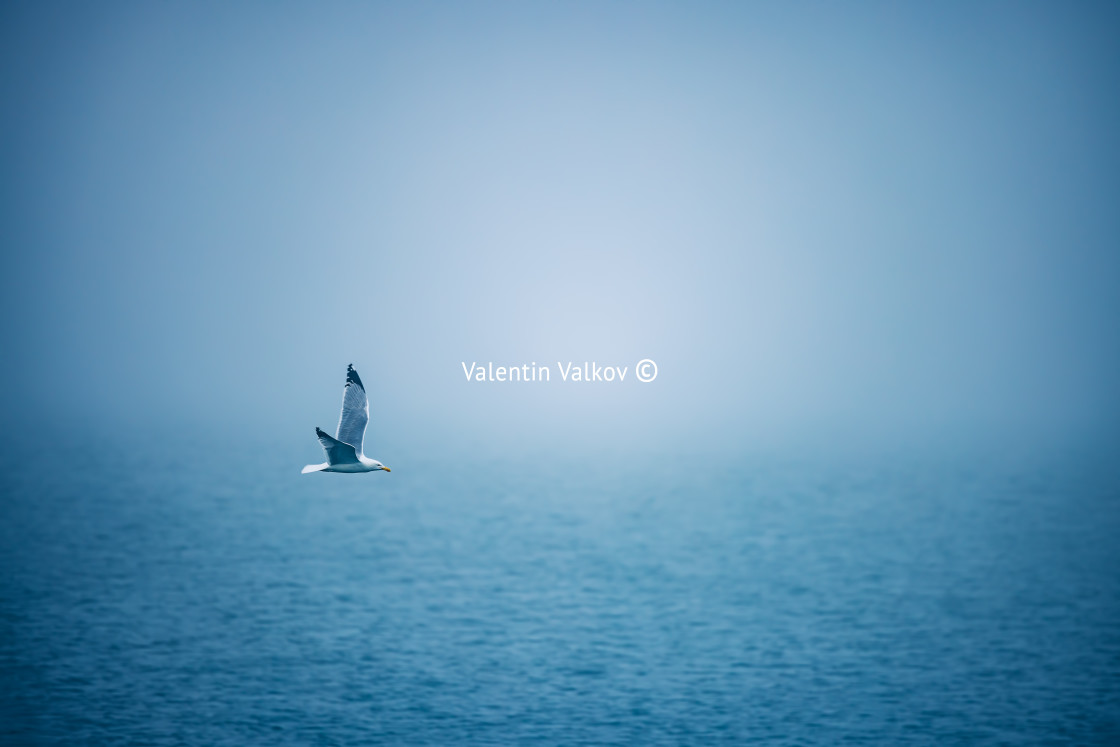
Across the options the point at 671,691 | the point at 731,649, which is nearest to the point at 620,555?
the point at 731,649

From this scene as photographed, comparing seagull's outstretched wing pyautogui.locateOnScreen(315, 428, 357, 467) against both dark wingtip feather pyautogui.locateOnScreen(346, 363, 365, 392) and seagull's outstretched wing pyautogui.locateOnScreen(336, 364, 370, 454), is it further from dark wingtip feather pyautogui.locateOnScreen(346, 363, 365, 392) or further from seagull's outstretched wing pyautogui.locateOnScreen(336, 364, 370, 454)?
dark wingtip feather pyautogui.locateOnScreen(346, 363, 365, 392)

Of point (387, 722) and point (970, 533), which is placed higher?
point (970, 533)

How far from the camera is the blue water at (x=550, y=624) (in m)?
67.3

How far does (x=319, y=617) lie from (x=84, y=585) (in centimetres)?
2793

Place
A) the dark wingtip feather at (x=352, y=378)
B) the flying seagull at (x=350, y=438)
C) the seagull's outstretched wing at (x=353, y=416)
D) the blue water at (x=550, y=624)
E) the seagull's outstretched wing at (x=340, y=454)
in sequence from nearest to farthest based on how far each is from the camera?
the flying seagull at (x=350, y=438) → the seagull's outstretched wing at (x=340, y=454) → the seagull's outstretched wing at (x=353, y=416) → the dark wingtip feather at (x=352, y=378) → the blue water at (x=550, y=624)

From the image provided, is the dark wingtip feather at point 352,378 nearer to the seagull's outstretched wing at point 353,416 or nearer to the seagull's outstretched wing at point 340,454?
the seagull's outstretched wing at point 353,416

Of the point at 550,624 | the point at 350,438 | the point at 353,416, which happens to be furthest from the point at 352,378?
the point at 550,624

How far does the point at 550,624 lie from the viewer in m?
89.1

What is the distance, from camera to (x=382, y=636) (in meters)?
86.1

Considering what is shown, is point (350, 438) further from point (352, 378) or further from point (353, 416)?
point (352, 378)

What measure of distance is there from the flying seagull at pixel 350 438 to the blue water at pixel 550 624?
44.2 metres

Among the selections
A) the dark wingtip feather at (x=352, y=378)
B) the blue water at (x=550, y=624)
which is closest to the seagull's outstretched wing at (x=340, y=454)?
the dark wingtip feather at (x=352, y=378)

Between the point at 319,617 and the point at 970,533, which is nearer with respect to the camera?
the point at 319,617

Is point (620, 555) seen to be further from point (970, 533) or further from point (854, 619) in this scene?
point (970, 533)
